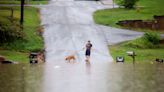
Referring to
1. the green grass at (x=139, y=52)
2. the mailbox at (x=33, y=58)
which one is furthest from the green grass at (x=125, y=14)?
the mailbox at (x=33, y=58)

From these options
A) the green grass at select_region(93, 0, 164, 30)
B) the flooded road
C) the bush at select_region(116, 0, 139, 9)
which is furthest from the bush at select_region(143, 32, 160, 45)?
the bush at select_region(116, 0, 139, 9)

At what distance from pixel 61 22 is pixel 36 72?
2221 centimetres

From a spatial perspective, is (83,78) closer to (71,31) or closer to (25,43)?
(25,43)

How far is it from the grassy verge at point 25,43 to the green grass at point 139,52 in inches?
239

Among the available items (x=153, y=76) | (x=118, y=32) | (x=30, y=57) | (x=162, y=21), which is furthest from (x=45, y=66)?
(x=162, y=21)

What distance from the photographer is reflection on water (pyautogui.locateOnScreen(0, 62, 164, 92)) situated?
89.9 feet

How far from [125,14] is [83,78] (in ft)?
88.9

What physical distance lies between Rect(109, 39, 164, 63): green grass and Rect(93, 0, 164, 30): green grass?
342 inches

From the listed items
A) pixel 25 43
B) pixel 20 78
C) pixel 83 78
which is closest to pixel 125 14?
pixel 25 43

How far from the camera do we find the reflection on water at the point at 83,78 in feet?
89.9

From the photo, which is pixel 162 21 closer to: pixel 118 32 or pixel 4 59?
pixel 118 32

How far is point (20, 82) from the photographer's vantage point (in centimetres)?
2920

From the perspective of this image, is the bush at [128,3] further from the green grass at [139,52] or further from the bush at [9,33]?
the bush at [9,33]

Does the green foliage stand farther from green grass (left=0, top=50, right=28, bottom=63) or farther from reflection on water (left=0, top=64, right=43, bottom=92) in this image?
reflection on water (left=0, top=64, right=43, bottom=92)
